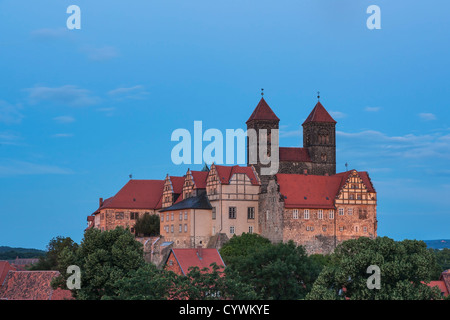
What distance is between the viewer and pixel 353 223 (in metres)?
79.1

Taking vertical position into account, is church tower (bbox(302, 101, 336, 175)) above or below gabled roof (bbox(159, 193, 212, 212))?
above

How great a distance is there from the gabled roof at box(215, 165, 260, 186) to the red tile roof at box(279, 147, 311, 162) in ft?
34.6

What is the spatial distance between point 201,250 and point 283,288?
1091 cm

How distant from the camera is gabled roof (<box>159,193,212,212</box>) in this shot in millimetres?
80113

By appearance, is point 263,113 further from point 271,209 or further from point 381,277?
point 381,277

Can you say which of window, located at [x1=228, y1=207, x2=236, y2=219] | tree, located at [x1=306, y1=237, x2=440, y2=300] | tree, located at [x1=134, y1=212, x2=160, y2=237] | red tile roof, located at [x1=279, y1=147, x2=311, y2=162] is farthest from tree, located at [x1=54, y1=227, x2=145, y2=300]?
red tile roof, located at [x1=279, y1=147, x2=311, y2=162]

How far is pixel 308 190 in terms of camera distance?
79562 millimetres

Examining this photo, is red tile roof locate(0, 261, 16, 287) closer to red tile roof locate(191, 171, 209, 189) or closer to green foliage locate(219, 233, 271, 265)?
green foliage locate(219, 233, 271, 265)

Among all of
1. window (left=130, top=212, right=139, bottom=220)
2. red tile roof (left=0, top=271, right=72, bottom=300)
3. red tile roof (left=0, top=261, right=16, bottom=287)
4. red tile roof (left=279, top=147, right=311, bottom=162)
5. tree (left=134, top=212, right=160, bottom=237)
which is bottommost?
red tile roof (left=0, top=271, right=72, bottom=300)

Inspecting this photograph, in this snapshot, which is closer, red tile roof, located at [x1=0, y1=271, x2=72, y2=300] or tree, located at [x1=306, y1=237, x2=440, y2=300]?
tree, located at [x1=306, y1=237, x2=440, y2=300]

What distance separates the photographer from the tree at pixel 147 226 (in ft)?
292
